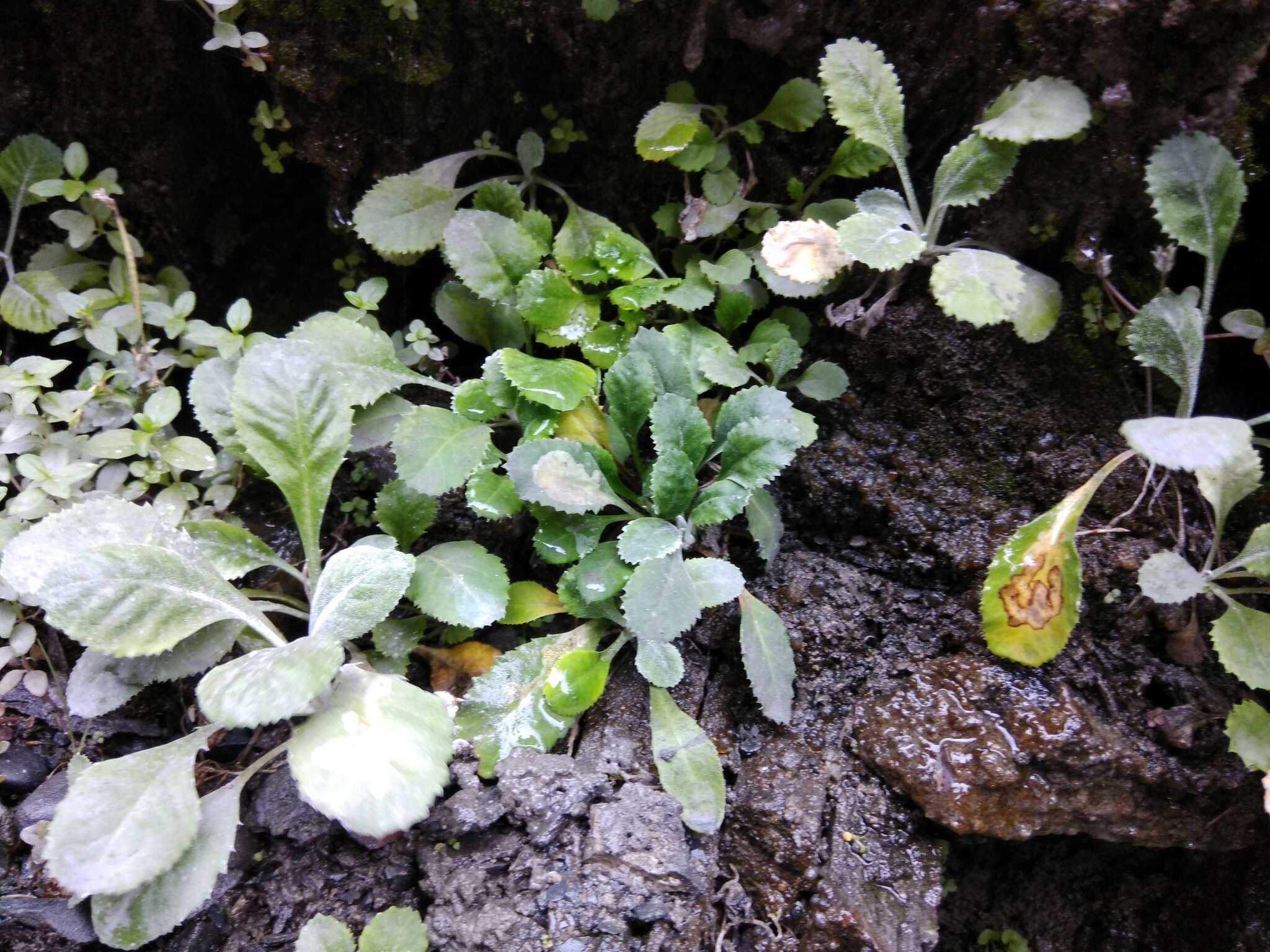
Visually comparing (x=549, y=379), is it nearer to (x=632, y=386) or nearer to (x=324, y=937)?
(x=632, y=386)

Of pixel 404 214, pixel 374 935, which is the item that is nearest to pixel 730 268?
pixel 404 214

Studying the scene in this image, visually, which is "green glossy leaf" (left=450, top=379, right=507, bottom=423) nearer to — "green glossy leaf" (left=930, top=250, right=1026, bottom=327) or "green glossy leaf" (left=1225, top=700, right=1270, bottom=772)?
"green glossy leaf" (left=930, top=250, right=1026, bottom=327)

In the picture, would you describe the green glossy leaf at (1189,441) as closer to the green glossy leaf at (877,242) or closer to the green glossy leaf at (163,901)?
the green glossy leaf at (877,242)

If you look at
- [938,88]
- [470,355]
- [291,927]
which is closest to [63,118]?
[470,355]

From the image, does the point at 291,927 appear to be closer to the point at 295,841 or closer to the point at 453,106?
the point at 295,841

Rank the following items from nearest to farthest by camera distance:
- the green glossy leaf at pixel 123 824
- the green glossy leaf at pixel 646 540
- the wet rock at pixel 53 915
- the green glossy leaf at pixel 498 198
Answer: the green glossy leaf at pixel 123 824 < the wet rock at pixel 53 915 < the green glossy leaf at pixel 646 540 < the green glossy leaf at pixel 498 198

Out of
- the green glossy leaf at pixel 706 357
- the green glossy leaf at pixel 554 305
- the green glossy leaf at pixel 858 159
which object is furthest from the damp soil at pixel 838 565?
the green glossy leaf at pixel 554 305
